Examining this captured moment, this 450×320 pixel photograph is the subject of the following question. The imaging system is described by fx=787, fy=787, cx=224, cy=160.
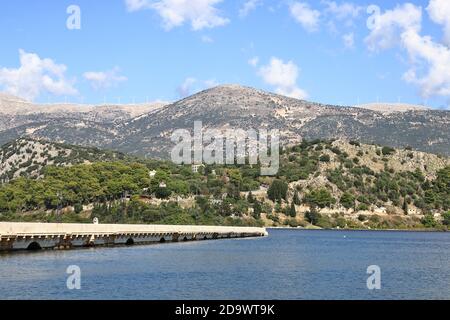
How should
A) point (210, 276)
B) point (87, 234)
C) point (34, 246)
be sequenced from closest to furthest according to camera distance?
point (210, 276)
point (34, 246)
point (87, 234)

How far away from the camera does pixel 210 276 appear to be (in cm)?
6725

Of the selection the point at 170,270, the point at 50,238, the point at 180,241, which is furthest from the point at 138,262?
the point at 180,241

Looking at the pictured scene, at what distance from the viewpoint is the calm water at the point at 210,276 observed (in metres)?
54.5

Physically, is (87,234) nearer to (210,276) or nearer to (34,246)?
(34,246)

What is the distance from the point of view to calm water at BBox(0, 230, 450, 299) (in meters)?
54.5

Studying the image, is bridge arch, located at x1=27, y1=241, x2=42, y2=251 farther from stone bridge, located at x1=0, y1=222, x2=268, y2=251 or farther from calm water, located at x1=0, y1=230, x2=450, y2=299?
calm water, located at x1=0, y1=230, x2=450, y2=299

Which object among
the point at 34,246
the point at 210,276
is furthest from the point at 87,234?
the point at 210,276

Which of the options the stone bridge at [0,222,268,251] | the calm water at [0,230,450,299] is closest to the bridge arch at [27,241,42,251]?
the stone bridge at [0,222,268,251]

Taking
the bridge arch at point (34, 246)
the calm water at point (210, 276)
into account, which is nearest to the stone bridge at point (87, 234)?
the bridge arch at point (34, 246)

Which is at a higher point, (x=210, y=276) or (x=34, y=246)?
(x=34, y=246)
